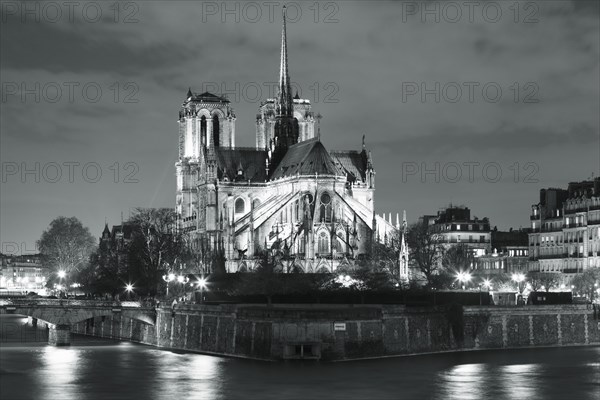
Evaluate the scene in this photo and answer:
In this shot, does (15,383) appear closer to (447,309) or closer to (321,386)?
(321,386)

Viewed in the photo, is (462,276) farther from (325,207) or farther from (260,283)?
(325,207)

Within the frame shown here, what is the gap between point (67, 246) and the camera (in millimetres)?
138750

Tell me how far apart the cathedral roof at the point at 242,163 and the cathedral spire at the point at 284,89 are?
4945 millimetres

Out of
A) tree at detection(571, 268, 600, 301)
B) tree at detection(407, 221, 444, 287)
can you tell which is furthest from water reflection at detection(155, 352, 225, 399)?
tree at detection(571, 268, 600, 301)

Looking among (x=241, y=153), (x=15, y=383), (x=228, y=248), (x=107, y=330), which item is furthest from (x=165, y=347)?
(x=241, y=153)

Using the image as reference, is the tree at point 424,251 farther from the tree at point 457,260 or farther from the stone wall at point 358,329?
the stone wall at point 358,329

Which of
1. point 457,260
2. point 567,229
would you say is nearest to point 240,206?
point 457,260

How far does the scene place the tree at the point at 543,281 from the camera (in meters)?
96.1

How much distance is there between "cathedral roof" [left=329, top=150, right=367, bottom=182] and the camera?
12862 centimetres

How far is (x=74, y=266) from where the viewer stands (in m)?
133

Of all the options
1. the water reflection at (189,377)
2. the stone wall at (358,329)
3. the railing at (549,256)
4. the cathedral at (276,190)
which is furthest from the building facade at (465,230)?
the water reflection at (189,377)

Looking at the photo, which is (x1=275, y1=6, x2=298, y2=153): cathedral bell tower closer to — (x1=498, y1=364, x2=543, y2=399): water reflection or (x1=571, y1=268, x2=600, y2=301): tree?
(x1=571, y1=268, x2=600, y2=301): tree

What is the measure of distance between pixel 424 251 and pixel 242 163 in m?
35.0

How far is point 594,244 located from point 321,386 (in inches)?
2054
